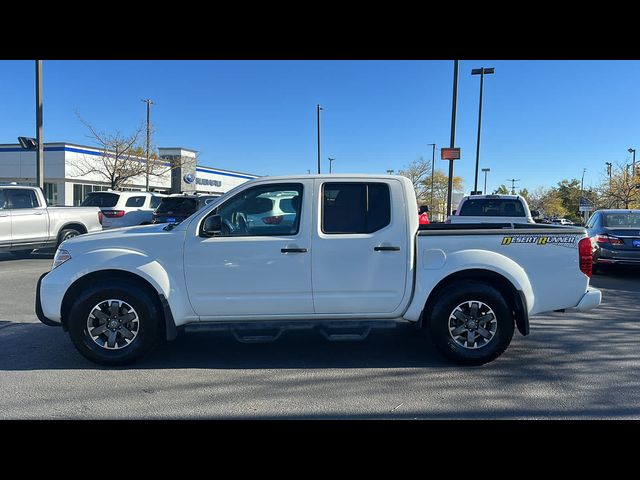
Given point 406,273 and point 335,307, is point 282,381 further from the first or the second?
point 406,273

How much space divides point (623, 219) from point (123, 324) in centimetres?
1140

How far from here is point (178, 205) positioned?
47.3 feet

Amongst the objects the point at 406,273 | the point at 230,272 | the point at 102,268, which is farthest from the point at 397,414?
the point at 102,268

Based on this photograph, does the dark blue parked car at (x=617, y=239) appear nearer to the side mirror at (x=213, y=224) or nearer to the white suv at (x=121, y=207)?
the side mirror at (x=213, y=224)

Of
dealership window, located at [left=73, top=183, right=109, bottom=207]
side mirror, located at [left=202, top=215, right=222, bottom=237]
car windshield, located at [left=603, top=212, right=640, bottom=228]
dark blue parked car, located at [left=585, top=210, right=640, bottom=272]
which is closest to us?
side mirror, located at [left=202, top=215, right=222, bottom=237]

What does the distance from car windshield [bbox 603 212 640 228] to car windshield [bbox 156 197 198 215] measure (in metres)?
11.2

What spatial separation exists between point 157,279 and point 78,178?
3393cm

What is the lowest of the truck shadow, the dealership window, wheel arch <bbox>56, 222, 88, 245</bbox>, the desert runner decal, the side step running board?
the truck shadow

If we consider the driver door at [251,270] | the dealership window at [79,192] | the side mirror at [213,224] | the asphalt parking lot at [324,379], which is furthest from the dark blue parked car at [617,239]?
the dealership window at [79,192]

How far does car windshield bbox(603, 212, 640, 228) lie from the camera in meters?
11.0

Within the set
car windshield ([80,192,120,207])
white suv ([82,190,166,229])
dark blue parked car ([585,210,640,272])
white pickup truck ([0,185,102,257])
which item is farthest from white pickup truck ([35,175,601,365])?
car windshield ([80,192,120,207])

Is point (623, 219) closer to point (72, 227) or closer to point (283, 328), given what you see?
point (283, 328)

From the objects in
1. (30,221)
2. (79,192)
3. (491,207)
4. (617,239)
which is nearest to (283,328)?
(491,207)

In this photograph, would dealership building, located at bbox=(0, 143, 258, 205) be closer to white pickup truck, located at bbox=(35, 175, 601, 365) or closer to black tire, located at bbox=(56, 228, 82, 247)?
black tire, located at bbox=(56, 228, 82, 247)
